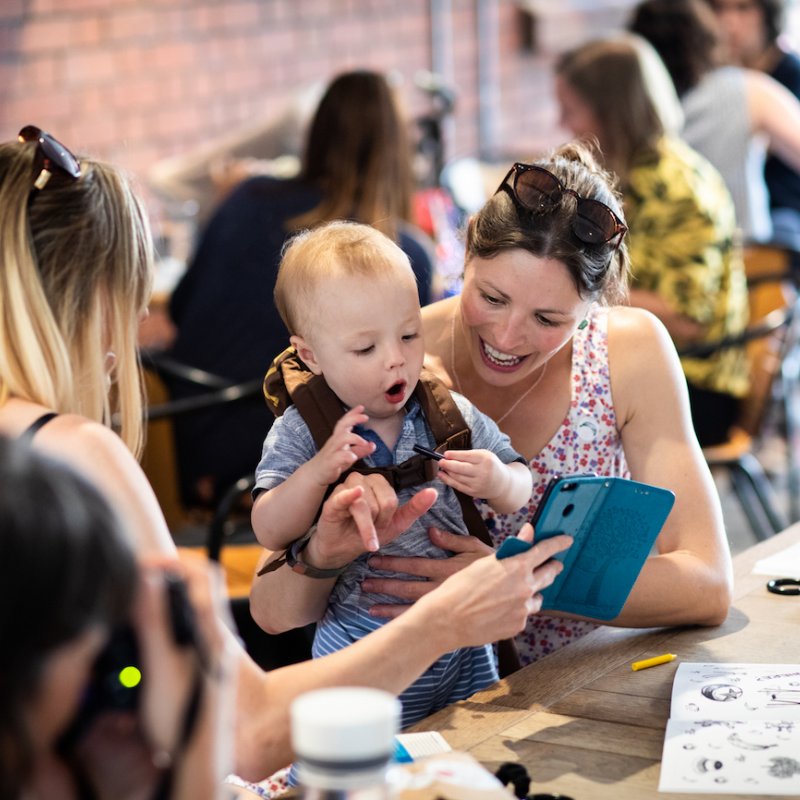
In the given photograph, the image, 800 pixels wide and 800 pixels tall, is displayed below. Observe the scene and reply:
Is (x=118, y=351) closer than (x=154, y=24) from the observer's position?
Yes

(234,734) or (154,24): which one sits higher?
(154,24)

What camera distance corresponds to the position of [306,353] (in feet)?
5.84

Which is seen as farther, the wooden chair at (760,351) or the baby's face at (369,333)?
the wooden chair at (760,351)

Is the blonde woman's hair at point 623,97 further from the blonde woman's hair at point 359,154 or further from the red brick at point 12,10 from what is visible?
the red brick at point 12,10

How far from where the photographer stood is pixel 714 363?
3818mm

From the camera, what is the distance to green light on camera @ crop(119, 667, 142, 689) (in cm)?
92

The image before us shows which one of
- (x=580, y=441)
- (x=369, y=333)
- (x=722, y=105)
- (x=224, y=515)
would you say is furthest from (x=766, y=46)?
(x=369, y=333)

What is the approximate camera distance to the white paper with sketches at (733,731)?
4.38ft

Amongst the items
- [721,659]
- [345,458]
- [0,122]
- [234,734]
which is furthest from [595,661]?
[0,122]

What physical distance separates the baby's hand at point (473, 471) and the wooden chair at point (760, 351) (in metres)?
1.70

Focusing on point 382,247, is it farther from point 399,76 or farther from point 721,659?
point 399,76

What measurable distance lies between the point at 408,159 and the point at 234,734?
7.75 ft

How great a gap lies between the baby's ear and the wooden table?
477 millimetres

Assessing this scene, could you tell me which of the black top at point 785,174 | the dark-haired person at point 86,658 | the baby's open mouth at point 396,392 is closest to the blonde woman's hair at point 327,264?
the baby's open mouth at point 396,392
